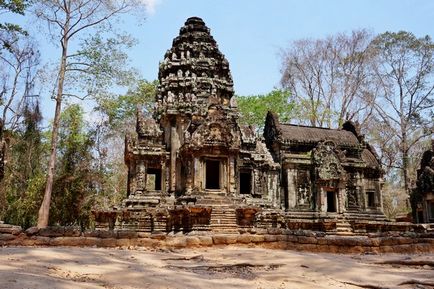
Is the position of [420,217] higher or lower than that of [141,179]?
lower

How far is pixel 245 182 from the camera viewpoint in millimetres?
22031

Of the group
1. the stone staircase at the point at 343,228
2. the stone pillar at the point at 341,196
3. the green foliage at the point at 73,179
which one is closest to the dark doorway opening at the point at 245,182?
the stone staircase at the point at 343,228

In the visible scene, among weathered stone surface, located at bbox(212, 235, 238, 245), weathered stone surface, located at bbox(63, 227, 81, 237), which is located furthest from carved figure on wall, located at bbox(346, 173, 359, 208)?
weathered stone surface, located at bbox(63, 227, 81, 237)

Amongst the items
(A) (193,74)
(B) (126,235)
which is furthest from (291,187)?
(B) (126,235)

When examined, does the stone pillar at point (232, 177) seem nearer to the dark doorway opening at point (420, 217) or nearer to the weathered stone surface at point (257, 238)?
the weathered stone surface at point (257, 238)

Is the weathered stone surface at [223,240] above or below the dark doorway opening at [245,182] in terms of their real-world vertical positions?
below

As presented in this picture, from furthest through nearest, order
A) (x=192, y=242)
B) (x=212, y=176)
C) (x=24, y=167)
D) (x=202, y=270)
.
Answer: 1. (x=24, y=167)
2. (x=212, y=176)
3. (x=192, y=242)
4. (x=202, y=270)

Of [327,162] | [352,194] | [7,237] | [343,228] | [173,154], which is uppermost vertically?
[327,162]

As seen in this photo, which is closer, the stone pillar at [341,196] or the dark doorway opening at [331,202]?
the stone pillar at [341,196]

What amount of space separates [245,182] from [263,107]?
13.0 m

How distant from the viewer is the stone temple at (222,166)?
57.4 ft

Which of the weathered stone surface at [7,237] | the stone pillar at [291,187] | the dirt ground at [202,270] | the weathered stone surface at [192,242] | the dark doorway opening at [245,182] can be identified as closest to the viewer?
the dirt ground at [202,270]

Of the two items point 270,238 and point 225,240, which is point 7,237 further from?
point 270,238

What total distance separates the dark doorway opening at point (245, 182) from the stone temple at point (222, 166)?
2.0 inches
